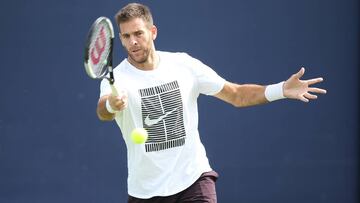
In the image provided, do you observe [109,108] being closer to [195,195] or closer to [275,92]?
[195,195]

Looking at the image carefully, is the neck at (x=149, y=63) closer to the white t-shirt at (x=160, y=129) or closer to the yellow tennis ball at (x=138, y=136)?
the white t-shirt at (x=160, y=129)

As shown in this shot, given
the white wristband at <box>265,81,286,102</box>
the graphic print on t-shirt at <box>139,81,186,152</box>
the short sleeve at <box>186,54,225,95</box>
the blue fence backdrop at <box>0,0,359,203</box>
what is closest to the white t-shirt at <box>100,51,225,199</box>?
the graphic print on t-shirt at <box>139,81,186,152</box>

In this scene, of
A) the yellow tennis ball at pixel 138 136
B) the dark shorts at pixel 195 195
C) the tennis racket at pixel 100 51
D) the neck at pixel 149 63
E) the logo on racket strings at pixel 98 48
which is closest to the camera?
the tennis racket at pixel 100 51

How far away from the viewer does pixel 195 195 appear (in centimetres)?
468

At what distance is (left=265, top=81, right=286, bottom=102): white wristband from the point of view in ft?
15.8

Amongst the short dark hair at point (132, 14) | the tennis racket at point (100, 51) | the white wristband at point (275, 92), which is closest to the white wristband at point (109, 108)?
the tennis racket at point (100, 51)

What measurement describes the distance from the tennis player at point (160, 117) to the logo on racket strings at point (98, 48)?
260 mm

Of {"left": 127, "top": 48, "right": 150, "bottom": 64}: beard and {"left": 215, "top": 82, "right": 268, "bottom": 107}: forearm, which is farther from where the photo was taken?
{"left": 215, "top": 82, "right": 268, "bottom": 107}: forearm

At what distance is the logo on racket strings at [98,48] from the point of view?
4286mm

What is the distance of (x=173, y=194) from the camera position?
15.3 ft

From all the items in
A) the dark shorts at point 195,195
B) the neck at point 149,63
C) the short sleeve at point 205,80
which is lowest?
the dark shorts at point 195,195

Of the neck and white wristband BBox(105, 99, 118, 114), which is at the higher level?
the neck

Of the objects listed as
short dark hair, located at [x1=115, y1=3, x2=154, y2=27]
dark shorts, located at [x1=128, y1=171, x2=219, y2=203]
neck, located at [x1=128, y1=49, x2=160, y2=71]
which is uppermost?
short dark hair, located at [x1=115, y1=3, x2=154, y2=27]

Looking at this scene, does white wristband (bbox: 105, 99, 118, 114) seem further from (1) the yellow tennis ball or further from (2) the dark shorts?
(2) the dark shorts
